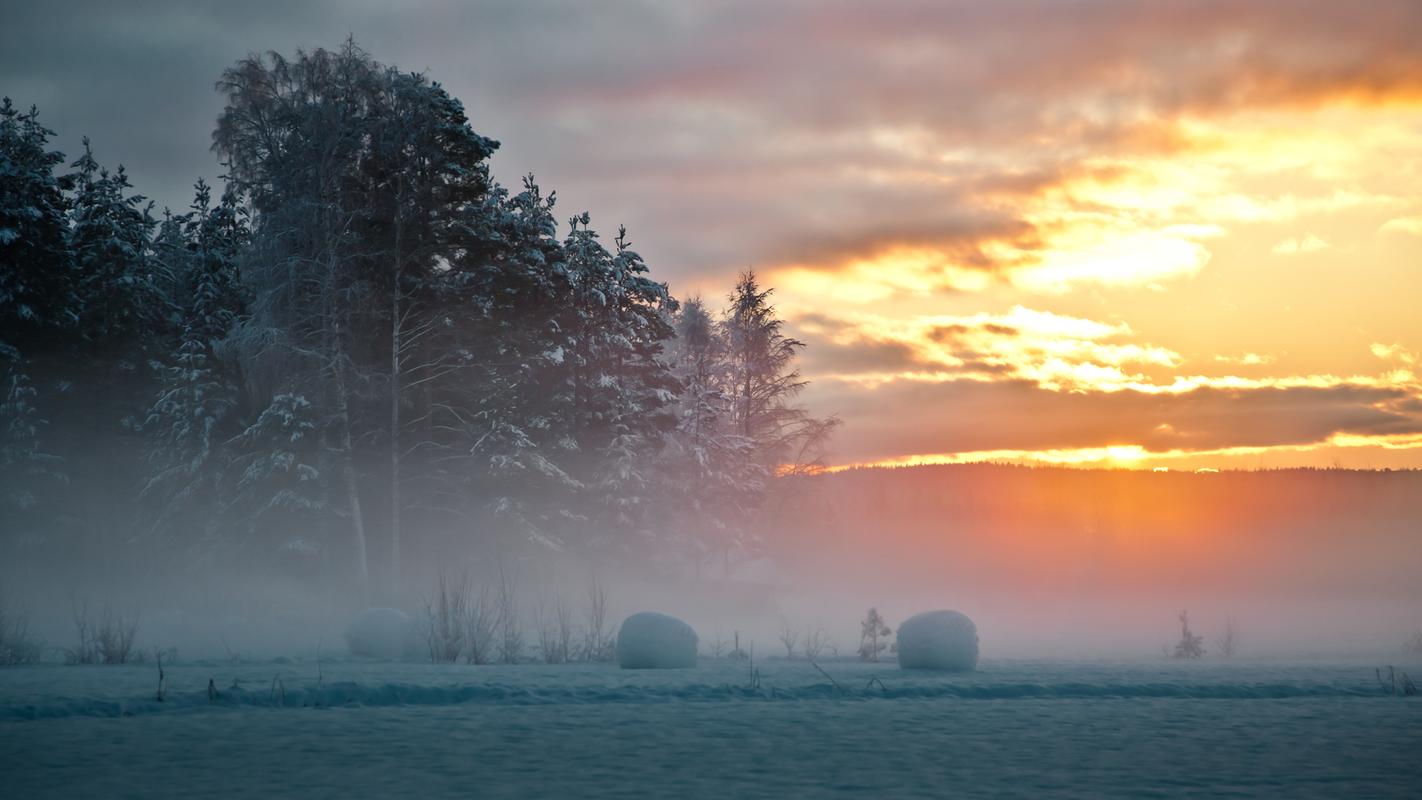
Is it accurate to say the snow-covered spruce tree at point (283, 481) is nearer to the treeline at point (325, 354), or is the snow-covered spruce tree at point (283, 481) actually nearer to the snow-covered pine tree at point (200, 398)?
the treeline at point (325, 354)

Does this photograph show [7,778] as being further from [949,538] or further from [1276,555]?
[1276,555]

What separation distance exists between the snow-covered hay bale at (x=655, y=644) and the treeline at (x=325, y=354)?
17.5 m

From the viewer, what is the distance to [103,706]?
1317 cm

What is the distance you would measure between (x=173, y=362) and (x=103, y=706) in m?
32.0

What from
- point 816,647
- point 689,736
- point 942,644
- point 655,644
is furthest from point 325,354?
point 689,736

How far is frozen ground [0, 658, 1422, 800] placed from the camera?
31.1 ft

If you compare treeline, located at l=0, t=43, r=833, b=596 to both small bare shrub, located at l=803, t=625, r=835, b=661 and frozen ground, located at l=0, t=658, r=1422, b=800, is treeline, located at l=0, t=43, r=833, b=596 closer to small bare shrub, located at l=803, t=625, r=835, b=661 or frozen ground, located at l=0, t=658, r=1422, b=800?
small bare shrub, located at l=803, t=625, r=835, b=661

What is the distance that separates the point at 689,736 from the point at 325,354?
2632 cm

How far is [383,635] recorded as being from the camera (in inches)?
936

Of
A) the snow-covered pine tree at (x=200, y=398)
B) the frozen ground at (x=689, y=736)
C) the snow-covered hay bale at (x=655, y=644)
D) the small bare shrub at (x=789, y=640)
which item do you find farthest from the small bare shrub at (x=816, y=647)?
the snow-covered pine tree at (x=200, y=398)

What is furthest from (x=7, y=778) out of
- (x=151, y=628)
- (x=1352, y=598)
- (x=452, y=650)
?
(x=1352, y=598)

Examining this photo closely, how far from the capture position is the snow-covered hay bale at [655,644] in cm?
2008

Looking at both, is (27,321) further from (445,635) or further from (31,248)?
(445,635)

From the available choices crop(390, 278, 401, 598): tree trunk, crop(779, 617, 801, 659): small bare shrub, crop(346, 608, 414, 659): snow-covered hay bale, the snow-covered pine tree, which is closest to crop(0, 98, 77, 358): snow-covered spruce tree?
the snow-covered pine tree
